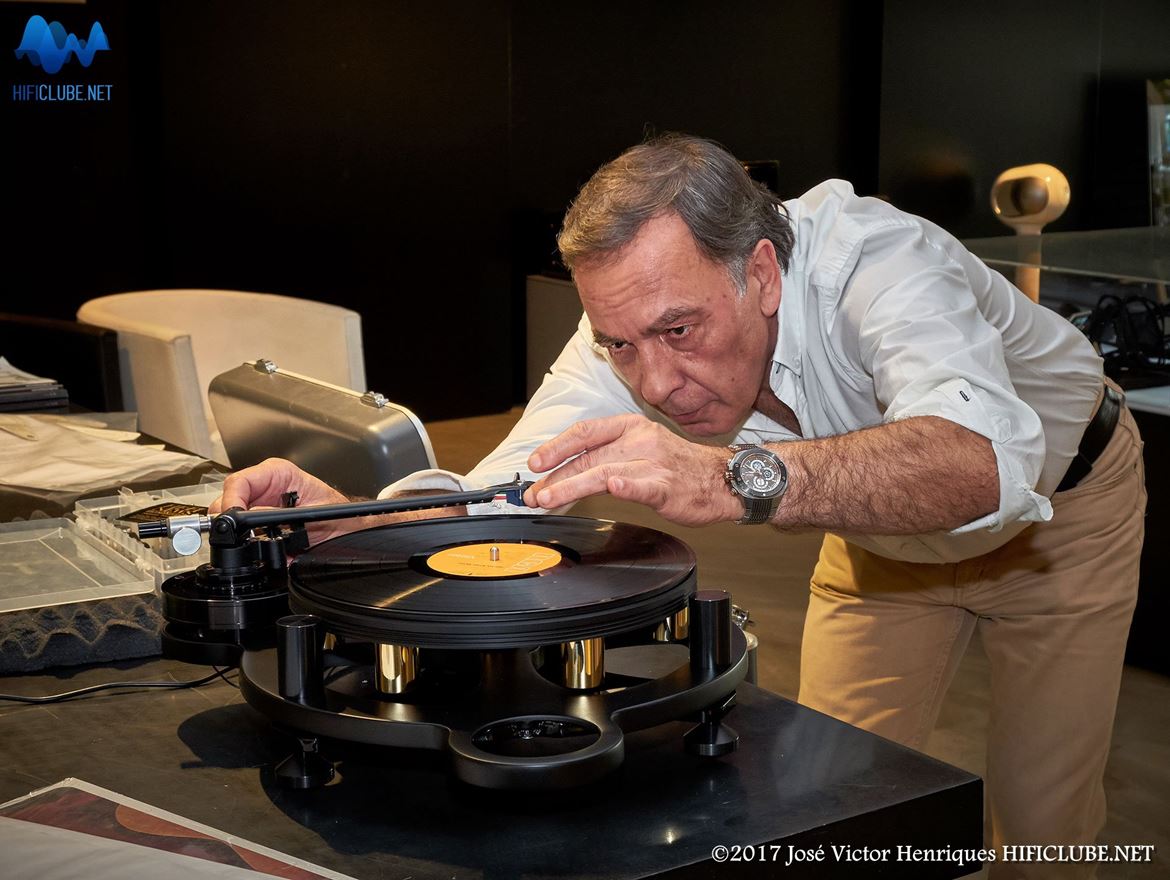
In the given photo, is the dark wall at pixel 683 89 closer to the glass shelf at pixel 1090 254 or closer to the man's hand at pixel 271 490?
the glass shelf at pixel 1090 254

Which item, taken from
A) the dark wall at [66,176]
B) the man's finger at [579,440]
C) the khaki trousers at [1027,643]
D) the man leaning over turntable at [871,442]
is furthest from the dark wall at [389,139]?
the man's finger at [579,440]

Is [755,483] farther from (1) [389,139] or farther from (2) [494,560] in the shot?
(1) [389,139]

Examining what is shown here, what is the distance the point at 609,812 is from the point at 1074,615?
1199 millimetres

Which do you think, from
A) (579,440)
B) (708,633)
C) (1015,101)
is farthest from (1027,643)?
(1015,101)

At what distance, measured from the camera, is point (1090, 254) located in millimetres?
3650

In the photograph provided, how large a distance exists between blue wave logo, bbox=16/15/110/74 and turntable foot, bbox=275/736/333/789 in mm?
5111

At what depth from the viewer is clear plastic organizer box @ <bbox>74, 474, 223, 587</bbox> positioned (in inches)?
52.5

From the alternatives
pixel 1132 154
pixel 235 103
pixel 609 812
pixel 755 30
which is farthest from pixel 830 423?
pixel 1132 154

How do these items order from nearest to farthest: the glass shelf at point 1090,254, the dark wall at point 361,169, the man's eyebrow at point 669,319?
the man's eyebrow at point 669,319 → the glass shelf at point 1090,254 → the dark wall at point 361,169

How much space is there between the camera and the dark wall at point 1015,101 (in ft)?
25.3

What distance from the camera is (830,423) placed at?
1.73 metres

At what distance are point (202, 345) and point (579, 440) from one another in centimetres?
292

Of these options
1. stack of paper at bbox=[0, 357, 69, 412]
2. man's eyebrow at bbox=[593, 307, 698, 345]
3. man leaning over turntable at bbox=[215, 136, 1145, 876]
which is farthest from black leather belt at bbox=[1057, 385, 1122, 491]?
stack of paper at bbox=[0, 357, 69, 412]

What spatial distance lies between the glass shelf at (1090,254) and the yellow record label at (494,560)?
2627 mm
